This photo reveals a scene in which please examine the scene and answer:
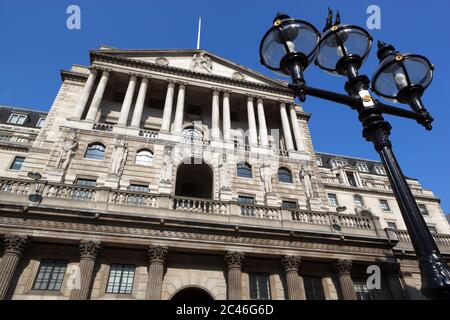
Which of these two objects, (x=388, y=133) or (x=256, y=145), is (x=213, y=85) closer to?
(x=256, y=145)

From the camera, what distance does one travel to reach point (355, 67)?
22.4 ft

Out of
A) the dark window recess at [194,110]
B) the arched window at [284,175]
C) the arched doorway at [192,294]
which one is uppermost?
the dark window recess at [194,110]

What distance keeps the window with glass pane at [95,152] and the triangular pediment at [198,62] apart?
11.5m

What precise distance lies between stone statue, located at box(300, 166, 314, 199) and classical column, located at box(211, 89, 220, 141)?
8.05 metres

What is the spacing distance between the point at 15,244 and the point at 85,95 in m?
15.1

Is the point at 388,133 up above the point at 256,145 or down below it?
below

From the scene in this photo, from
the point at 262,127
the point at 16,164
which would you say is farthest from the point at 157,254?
the point at 16,164

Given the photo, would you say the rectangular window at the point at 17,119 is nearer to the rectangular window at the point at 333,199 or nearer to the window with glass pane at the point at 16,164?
the window with glass pane at the point at 16,164

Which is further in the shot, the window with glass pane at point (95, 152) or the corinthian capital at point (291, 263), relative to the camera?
the window with glass pane at point (95, 152)

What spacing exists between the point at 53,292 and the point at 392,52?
17492 mm

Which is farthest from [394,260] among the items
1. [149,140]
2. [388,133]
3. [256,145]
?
[149,140]

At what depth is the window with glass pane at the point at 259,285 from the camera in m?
16.6

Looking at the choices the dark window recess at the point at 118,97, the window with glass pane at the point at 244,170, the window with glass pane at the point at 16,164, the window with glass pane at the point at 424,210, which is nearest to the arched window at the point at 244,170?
the window with glass pane at the point at 244,170

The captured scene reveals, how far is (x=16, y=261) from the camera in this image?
46.3ft
